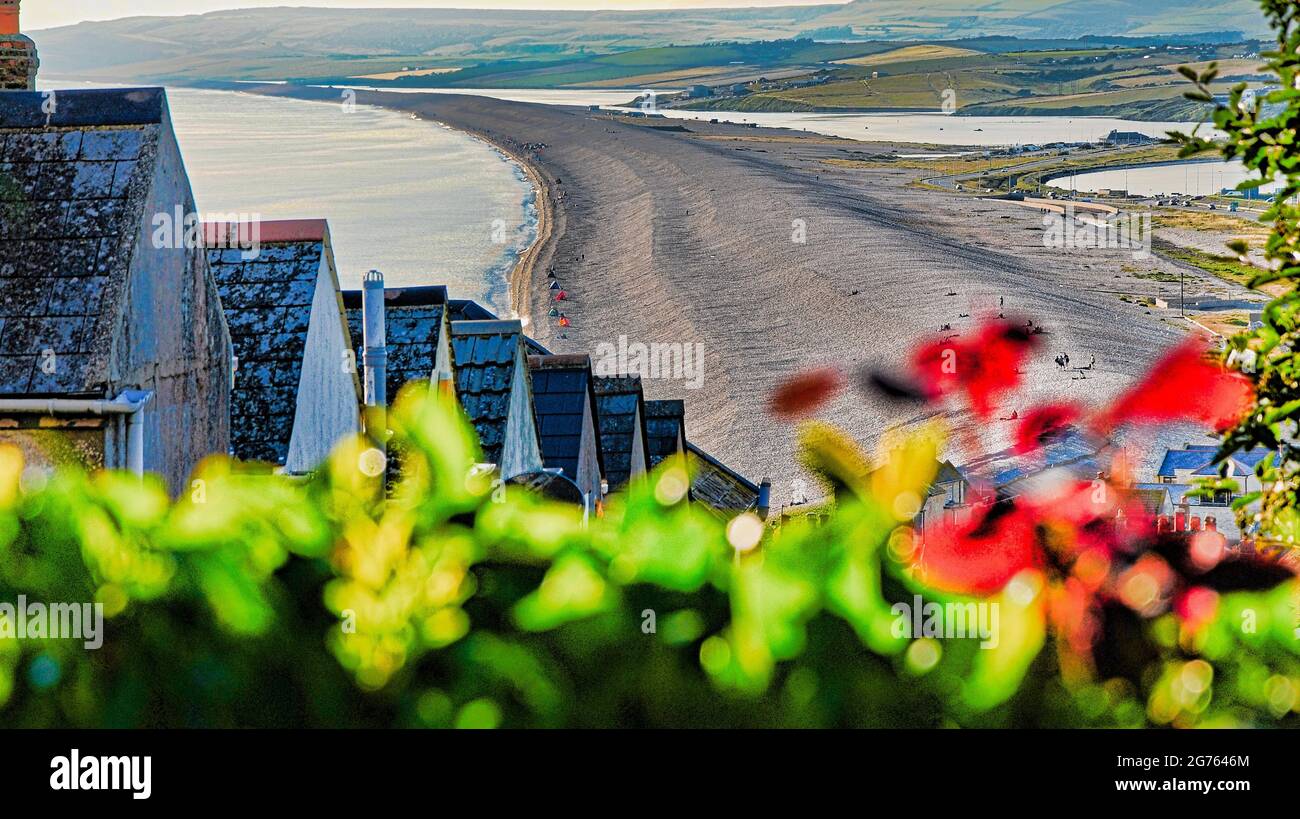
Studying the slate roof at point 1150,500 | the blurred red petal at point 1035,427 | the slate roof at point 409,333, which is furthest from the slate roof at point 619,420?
the blurred red petal at point 1035,427

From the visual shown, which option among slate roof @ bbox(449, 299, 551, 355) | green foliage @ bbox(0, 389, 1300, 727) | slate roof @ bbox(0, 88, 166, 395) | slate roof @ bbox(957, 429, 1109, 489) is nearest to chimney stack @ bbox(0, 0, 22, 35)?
slate roof @ bbox(0, 88, 166, 395)

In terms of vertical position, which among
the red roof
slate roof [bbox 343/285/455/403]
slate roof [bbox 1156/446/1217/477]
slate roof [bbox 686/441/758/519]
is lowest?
slate roof [bbox 1156/446/1217/477]

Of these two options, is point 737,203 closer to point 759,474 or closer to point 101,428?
point 759,474

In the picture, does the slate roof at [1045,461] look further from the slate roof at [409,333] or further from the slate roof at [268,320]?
the slate roof at [268,320]

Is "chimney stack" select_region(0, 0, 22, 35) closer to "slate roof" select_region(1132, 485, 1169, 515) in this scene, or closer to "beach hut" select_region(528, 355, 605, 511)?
"beach hut" select_region(528, 355, 605, 511)

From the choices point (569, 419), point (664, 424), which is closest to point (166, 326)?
point (569, 419)

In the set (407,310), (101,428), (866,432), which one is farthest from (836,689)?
(866,432)
